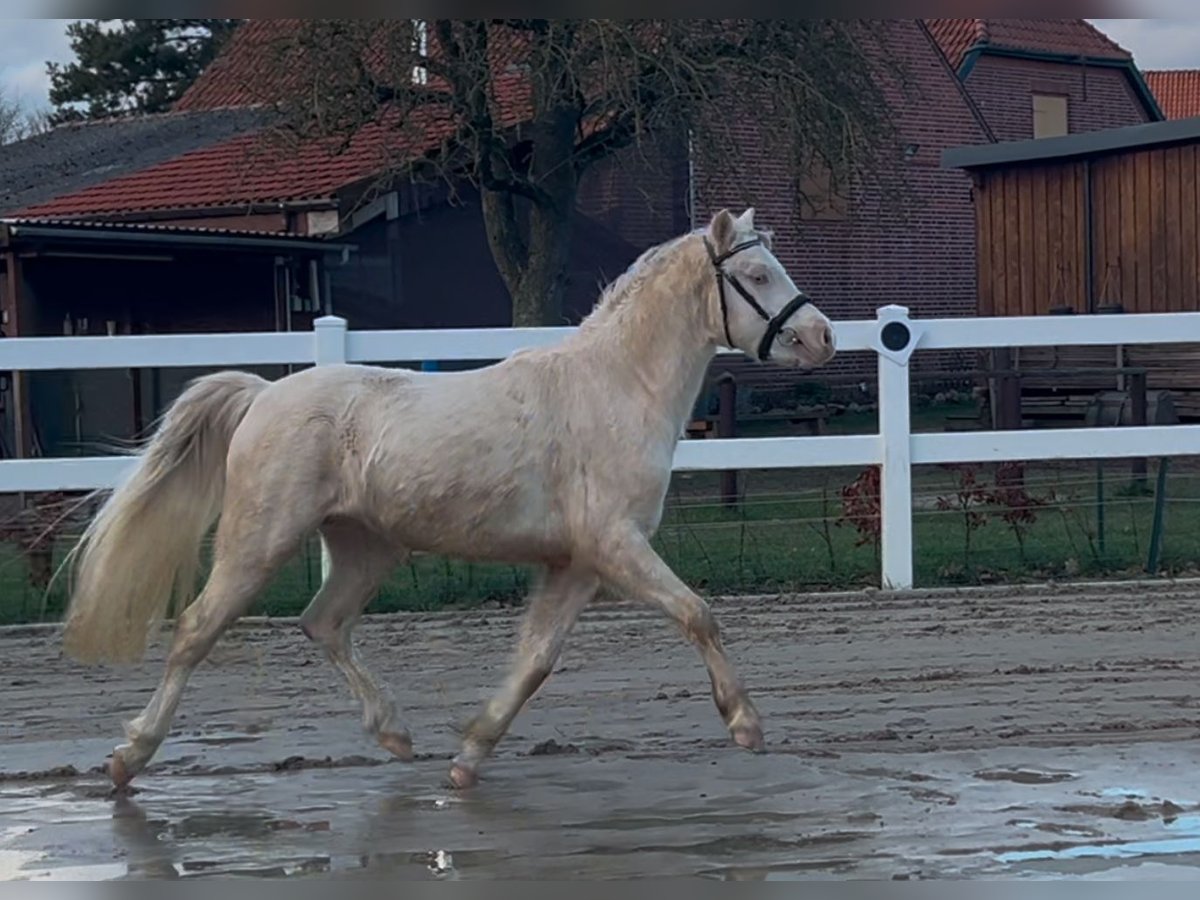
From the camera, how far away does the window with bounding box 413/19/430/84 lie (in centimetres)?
1962

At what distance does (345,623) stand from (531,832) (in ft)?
5.34

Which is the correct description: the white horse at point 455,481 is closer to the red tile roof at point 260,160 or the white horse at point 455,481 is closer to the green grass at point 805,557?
the green grass at point 805,557

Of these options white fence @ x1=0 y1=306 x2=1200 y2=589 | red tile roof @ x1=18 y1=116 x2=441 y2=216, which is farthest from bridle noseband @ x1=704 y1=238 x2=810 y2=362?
red tile roof @ x1=18 y1=116 x2=441 y2=216

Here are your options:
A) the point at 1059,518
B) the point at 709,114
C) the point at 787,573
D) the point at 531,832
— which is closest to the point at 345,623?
the point at 531,832

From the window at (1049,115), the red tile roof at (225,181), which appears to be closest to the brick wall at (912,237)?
the window at (1049,115)

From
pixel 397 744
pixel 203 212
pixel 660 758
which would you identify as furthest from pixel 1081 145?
pixel 397 744

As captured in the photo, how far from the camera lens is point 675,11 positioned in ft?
34.1

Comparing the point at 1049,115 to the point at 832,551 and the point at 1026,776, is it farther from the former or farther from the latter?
the point at 1026,776

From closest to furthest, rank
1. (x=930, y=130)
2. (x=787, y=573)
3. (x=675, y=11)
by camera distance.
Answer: (x=675, y=11) → (x=787, y=573) → (x=930, y=130)

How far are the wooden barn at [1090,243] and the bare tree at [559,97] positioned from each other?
2512 mm

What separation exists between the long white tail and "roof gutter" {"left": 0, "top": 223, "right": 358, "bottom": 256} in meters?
13.9

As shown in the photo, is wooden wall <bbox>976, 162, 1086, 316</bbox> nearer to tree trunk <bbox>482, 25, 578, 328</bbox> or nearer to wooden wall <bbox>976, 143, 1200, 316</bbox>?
wooden wall <bbox>976, 143, 1200, 316</bbox>

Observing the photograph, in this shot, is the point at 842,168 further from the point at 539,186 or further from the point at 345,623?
the point at 345,623

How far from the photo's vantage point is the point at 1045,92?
3628cm
